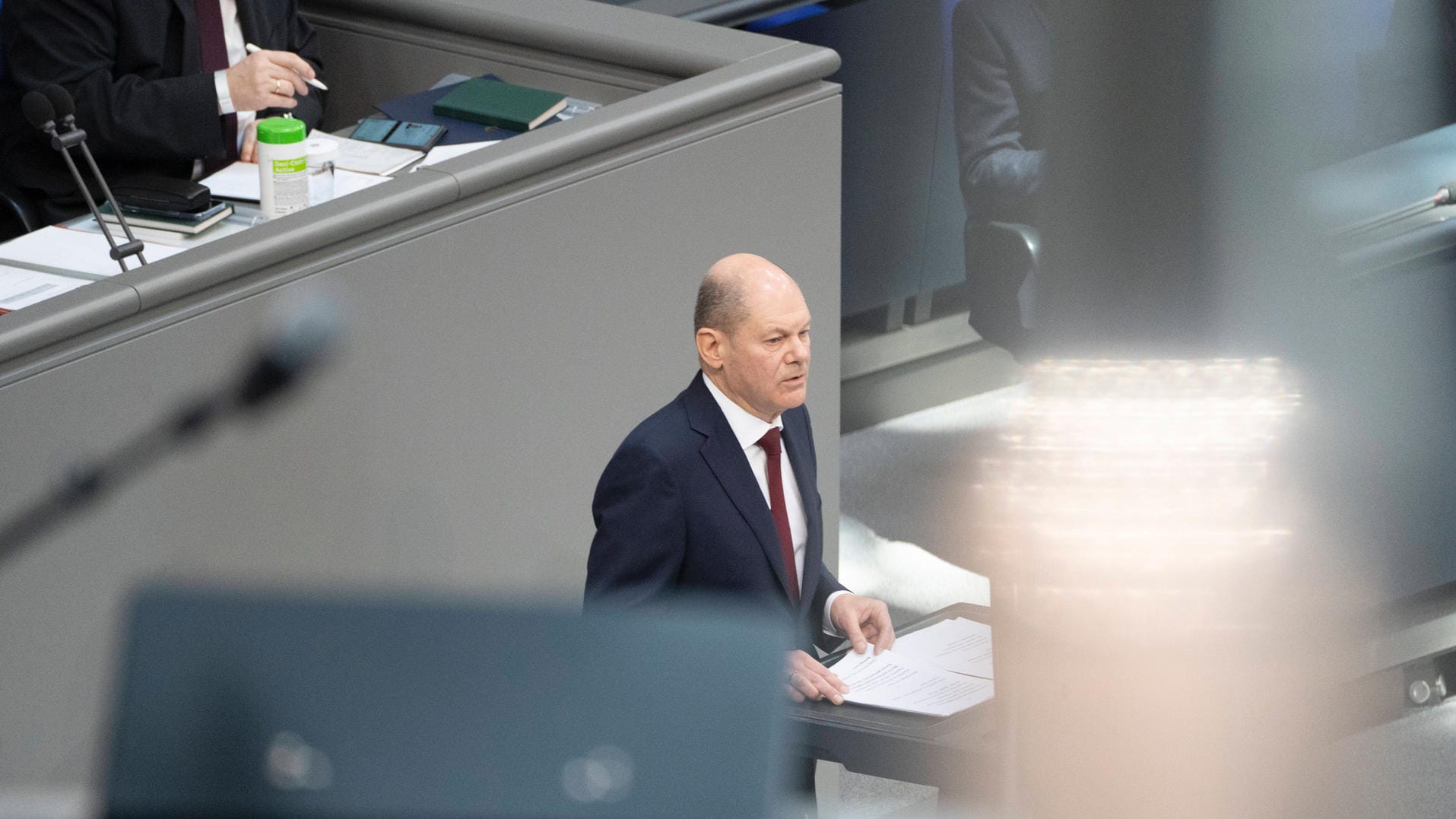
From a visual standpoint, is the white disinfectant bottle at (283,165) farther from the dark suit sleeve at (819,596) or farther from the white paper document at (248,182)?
the dark suit sleeve at (819,596)

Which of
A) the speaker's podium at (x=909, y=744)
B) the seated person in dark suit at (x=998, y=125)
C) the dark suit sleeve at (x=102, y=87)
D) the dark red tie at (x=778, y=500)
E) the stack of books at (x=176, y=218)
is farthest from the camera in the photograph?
the seated person in dark suit at (x=998, y=125)

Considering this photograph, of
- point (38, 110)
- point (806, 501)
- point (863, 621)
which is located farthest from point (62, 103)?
point (863, 621)

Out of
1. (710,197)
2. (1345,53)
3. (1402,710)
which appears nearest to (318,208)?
(710,197)

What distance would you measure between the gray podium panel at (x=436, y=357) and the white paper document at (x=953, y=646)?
50 cm

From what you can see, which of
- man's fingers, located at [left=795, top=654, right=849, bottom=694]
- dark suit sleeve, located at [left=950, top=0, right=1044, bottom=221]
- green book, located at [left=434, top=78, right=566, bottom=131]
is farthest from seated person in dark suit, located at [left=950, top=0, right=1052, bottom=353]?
man's fingers, located at [left=795, top=654, right=849, bottom=694]

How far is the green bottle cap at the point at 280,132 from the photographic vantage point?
2471 millimetres

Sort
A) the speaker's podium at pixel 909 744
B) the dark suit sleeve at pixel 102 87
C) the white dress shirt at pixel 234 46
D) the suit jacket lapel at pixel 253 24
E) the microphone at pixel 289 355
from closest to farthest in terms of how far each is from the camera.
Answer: the speaker's podium at pixel 909 744 < the microphone at pixel 289 355 < the dark suit sleeve at pixel 102 87 < the white dress shirt at pixel 234 46 < the suit jacket lapel at pixel 253 24

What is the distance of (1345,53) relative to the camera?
439 centimetres

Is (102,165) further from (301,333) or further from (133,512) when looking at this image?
(133,512)

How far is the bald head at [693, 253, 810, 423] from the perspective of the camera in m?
2.02

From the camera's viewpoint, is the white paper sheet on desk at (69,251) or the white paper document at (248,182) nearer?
the white paper sheet on desk at (69,251)

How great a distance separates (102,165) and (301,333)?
0.75 metres

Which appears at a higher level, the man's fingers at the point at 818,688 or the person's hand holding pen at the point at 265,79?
the person's hand holding pen at the point at 265,79

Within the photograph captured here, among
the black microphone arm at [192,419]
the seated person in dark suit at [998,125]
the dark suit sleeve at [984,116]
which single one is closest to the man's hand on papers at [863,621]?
the black microphone arm at [192,419]
